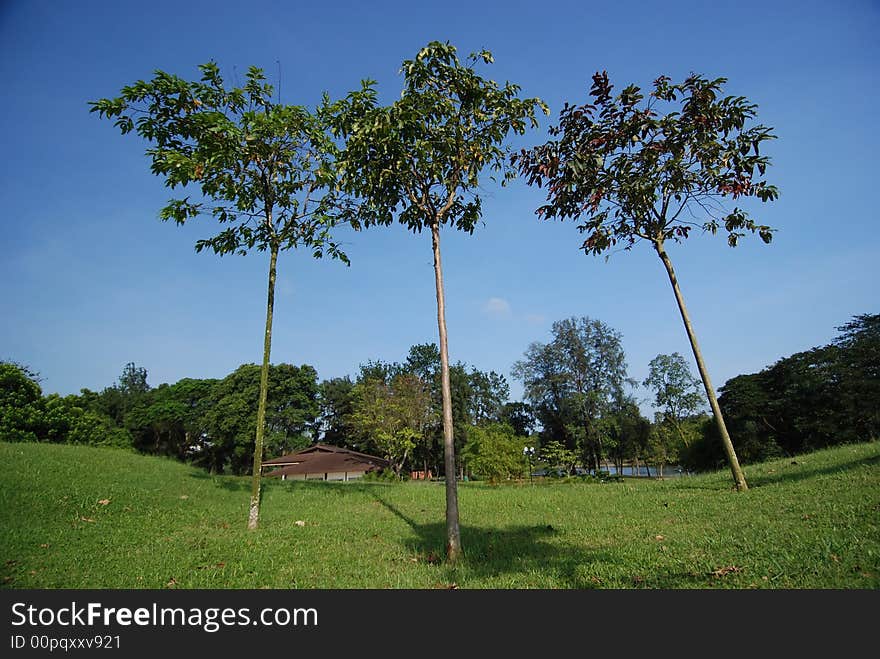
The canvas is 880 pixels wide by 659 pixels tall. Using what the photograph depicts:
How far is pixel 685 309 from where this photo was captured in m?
13.2

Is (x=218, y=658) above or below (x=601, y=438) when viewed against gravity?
below

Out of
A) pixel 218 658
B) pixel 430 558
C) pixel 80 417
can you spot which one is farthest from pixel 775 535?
pixel 80 417

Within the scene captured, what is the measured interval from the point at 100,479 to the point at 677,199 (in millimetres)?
18465

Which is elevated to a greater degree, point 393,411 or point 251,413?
point 251,413

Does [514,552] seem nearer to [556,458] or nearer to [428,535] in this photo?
[428,535]

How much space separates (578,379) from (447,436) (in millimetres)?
42778

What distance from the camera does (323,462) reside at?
43.5 m

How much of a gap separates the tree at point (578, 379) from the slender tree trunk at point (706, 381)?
1346 inches

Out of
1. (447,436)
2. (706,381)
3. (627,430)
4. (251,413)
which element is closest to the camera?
(447,436)

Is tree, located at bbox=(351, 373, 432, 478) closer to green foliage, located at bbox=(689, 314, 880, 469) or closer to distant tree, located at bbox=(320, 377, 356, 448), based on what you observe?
distant tree, located at bbox=(320, 377, 356, 448)

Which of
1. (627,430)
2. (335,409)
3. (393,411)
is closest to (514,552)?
(393,411)

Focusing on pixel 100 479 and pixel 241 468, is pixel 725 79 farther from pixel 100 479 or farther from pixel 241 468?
pixel 241 468

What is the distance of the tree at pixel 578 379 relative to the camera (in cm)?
4666

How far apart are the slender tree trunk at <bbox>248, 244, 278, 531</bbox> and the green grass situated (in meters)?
0.43
